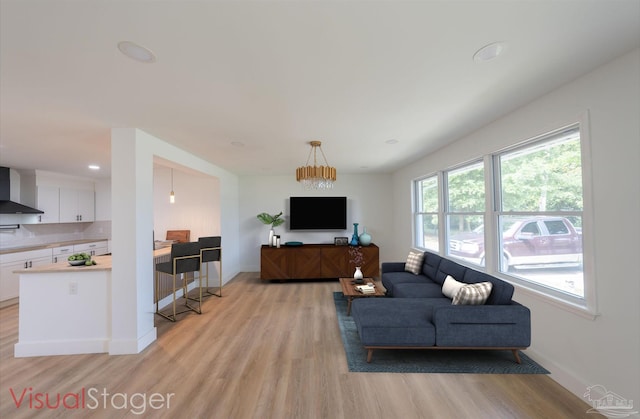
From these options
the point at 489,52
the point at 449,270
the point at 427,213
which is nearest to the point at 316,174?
the point at 489,52

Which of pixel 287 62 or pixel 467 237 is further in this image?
pixel 467 237

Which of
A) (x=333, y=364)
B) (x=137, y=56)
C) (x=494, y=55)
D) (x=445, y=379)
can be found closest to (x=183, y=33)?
(x=137, y=56)

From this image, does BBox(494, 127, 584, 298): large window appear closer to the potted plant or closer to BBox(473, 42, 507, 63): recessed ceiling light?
BBox(473, 42, 507, 63): recessed ceiling light

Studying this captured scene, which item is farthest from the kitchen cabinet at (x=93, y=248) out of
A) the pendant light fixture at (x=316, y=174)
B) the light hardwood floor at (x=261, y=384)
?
the pendant light fixture at (x=316, y=174)

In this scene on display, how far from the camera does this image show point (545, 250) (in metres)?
2.40

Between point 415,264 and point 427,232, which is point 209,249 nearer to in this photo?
point 415,264

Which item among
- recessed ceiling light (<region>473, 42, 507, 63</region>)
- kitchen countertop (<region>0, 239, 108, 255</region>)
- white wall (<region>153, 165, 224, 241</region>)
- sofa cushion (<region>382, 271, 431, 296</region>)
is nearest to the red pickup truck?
sofa cushion (<region>382, 271, 431, 296</region>)

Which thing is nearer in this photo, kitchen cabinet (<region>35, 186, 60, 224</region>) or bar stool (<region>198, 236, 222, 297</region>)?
bar stool (<region>198, 236, 222, 297</region>)

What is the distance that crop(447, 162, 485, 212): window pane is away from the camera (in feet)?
10.9

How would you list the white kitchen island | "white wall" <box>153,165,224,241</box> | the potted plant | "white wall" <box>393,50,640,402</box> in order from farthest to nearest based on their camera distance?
the potted plant, "white wall" <box>153,165,224,241</box>, the white kitchen island, "white wall" <box>393,50,640,402</box>

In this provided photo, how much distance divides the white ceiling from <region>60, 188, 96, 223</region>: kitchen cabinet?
3213 millimetres

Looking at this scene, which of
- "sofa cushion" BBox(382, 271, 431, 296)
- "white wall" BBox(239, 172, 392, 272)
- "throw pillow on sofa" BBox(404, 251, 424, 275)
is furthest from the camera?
"white wall" BBox(239, 172, 392, 272)

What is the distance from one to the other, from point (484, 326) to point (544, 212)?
3.99 ft

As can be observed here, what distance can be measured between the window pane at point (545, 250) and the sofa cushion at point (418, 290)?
822 mm
